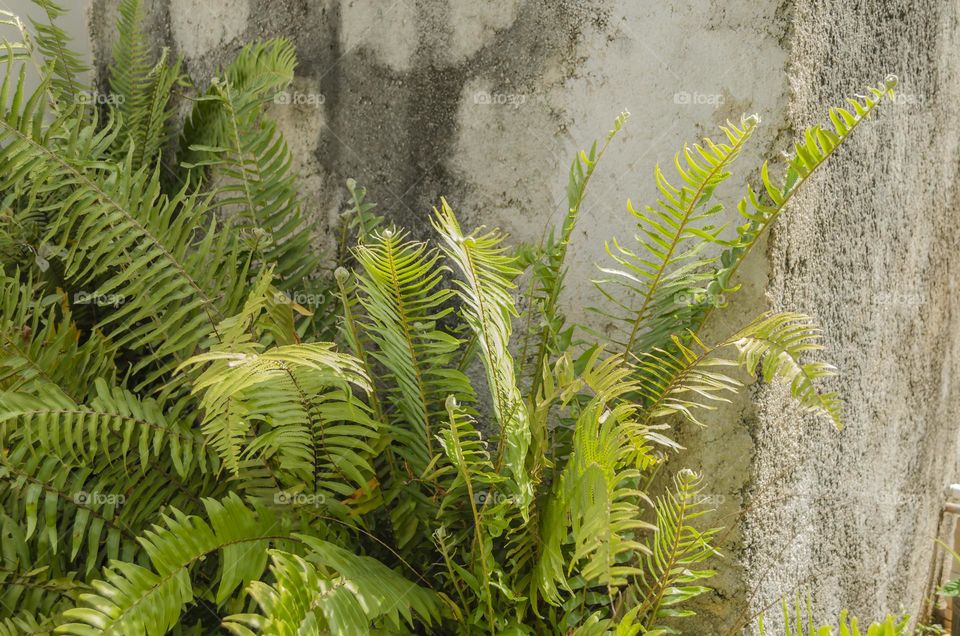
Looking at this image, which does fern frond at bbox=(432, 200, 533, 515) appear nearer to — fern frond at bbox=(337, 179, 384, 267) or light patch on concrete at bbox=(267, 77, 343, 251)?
fern frond at bbox=(337, 179, 384, 267)

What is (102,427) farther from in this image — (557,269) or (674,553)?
(674,553)

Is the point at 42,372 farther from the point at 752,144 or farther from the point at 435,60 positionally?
the point at 752,144

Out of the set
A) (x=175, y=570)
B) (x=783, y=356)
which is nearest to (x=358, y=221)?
(x=175, y=570)

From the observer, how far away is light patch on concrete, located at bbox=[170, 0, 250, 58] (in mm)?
2426

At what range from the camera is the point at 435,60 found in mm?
1975

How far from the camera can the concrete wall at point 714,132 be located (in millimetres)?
1689

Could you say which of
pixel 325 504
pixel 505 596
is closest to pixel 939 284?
pixel 505 596

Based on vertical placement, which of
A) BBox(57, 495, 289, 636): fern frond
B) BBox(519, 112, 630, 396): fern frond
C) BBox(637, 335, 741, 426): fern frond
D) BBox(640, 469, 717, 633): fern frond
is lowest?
BBox(57, 495, 289, 636): fern frond

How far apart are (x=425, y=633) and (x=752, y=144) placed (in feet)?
4.08

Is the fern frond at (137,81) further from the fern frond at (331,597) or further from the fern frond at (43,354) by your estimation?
the fern frond at (331,597)

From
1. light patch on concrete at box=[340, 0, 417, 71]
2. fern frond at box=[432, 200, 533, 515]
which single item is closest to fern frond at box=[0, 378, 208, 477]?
fern frond at box=[432, 200, 533, 515]

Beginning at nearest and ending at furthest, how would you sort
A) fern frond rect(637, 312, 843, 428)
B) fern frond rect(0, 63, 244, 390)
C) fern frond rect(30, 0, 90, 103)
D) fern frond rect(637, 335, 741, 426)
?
fern frond rect(637, 312, 843, 428) → fern frond rect(637, 335, 741, 426) → fern frond rect(0, 63, 244, 390) → fern frond rect(30, 0, 90, 103)

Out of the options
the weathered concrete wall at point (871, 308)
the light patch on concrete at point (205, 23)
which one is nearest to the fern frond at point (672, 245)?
the weathered concrete wall at point (871, 308)

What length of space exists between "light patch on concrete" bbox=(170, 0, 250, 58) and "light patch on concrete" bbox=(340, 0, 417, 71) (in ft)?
1.55
